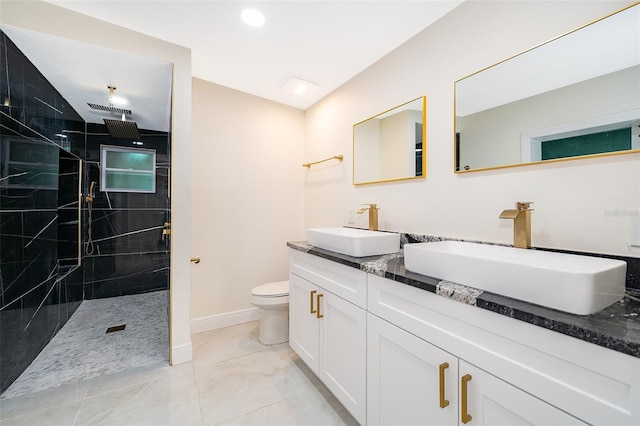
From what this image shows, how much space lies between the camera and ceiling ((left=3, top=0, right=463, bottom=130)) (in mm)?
1514

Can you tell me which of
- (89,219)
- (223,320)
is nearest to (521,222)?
(223,320)

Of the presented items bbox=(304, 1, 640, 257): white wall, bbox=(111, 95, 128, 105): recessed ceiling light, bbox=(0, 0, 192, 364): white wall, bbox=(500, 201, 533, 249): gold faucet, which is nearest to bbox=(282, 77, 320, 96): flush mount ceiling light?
bbox=(304, 1, 640, 257): white wall

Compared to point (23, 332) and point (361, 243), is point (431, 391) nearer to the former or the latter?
point (361, 243)

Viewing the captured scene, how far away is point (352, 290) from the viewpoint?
1334mm

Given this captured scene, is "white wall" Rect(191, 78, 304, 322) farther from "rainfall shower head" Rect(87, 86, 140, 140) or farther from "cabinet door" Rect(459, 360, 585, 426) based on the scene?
"cabinet door" Rect(459, 360, 585, 426)

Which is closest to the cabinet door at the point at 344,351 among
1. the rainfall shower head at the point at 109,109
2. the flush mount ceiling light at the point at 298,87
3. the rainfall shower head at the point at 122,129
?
the flush mount ceiling light at the point at 298,87

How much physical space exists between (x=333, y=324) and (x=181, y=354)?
125 centimetres

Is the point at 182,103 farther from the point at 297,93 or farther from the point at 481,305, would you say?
the point at 481,305

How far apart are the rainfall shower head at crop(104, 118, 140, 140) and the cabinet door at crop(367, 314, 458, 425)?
10.9ft

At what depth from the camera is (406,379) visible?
103cm

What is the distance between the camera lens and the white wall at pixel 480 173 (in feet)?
3.30

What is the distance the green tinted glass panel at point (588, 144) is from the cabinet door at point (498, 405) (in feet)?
3.12


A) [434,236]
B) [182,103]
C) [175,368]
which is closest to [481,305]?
[434,236]

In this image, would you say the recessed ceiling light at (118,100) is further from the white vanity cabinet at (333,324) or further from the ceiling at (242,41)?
the white vanity cabinet at (333,324)
